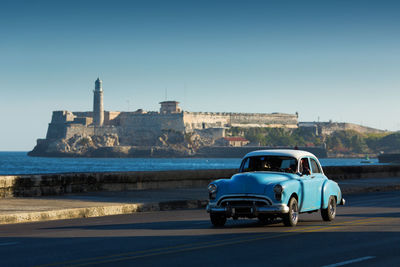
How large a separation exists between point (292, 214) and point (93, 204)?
753 centimetres

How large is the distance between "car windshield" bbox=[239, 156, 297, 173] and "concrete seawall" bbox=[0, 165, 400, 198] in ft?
32.5

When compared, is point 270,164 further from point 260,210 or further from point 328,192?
point 260,210

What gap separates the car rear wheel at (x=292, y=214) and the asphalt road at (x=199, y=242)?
191 millimetres

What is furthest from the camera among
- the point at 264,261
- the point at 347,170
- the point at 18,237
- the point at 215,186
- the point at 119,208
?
the point at 347,170

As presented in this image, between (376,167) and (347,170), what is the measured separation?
412 centimetres

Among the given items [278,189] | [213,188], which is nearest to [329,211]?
[278,189]

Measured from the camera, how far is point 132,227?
16.0 m

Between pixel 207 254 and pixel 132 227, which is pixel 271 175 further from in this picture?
pixel 207 254

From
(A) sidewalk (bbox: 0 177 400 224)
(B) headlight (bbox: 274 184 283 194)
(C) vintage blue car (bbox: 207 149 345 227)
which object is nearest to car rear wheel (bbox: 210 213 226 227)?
(C) vintage blue car (bbox: 207 149 345 227)

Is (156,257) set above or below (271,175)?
below

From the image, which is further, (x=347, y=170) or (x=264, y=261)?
(x=347, y=170)

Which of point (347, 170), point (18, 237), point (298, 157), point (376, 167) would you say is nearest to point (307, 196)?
point (298, 157)

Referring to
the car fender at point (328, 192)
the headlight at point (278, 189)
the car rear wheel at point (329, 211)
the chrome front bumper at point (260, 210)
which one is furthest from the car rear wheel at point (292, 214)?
the car rear wheel at point (329, 211)

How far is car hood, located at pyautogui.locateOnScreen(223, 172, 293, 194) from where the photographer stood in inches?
591
